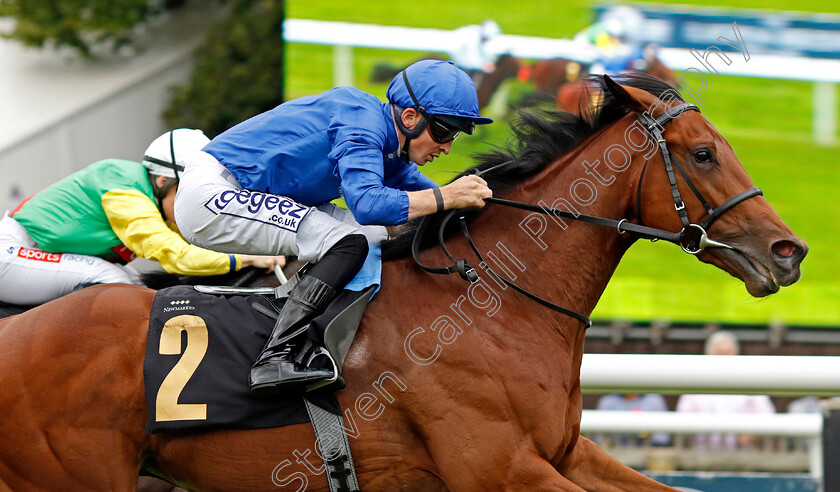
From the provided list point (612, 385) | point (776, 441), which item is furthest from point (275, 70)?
point (612, 385)

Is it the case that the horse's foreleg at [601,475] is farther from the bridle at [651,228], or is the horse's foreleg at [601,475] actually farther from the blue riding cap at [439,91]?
the blue riding cap at [439,91]

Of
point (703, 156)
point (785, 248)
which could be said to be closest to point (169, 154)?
point (703, 156)

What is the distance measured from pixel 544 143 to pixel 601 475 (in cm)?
128

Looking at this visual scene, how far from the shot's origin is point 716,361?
158 inches

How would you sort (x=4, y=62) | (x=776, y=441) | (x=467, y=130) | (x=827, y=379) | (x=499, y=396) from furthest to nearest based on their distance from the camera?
1. (x=4, y=62)
2. (x=776, y=441)
3. (x=827, y=379)
4. (x=467, y=130)
5. (x=499, y=396)

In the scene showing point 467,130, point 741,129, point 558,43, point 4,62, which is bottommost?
point 467,130

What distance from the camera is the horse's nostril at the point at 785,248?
2863mm

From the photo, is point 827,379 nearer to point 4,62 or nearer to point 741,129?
point 741,129

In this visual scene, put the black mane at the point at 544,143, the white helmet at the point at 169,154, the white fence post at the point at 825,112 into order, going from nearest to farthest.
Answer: the black mane at the point at 544,143, the white helmet at the point at 169,154, the white fence post at the point at 825,112

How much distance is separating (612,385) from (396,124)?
1.69 meters

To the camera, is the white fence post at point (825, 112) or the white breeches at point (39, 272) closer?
the white breeches at point (39, 272)

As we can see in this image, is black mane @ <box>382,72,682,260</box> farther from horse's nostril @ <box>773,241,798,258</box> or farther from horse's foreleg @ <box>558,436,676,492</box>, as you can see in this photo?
horse's foreleg @ <box>558,436,676,492</box>

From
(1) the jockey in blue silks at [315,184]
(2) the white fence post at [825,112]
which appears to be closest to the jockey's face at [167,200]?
(1) the jockey in blue silks at [315,184]

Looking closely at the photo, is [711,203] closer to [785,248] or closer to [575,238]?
[785,248]
